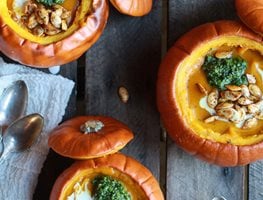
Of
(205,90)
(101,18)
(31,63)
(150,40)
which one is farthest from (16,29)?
(205,90)

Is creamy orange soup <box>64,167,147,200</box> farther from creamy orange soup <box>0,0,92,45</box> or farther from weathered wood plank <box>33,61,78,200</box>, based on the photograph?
creamy orange soup <box>0,0,92,45</box>

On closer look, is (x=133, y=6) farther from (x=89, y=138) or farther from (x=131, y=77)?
(x=89, y=138)

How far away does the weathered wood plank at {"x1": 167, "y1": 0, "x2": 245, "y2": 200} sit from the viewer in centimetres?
162

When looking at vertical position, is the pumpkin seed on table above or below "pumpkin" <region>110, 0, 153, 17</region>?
below

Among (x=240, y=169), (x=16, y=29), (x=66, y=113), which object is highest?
(x=16, y=29)

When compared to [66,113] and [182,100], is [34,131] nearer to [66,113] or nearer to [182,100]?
[66,113]

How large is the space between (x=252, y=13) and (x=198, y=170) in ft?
1.39

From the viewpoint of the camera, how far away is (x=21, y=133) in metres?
1.54

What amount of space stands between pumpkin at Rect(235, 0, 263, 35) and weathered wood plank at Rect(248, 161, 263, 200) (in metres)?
0.38

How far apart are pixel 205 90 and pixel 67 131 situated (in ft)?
1.09

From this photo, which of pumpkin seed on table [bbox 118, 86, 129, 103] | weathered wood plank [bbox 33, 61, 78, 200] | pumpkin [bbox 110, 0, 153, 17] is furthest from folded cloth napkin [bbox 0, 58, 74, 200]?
pumpkin [bbox 110, 0, 153, 17]

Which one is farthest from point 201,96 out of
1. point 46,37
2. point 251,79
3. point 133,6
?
point 46,37

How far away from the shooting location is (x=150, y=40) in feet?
5.35

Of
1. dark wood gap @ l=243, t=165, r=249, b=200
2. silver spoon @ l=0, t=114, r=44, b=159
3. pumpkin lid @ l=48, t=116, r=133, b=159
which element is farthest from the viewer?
dark wood gap @ l=243, t=165, r=249, b=200
